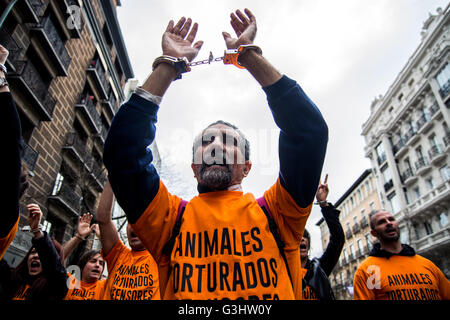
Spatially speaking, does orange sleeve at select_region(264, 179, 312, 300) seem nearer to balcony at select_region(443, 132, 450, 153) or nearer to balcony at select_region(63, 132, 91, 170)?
balcony at select_region(63, 132, 91, 170)

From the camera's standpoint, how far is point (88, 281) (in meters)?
3.91

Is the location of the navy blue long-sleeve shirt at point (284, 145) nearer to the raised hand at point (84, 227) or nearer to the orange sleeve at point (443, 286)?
the orange sleeve at point (443, 286)

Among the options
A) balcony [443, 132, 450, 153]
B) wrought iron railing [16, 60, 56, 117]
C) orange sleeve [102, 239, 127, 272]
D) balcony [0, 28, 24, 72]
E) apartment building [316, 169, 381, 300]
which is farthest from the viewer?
apartment building [316, 169, 381, 300]

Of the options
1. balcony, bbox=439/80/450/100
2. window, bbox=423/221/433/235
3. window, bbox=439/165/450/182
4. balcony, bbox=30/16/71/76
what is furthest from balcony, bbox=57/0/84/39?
window, bbox=423/221/433/235

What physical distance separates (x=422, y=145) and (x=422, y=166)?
194 cm

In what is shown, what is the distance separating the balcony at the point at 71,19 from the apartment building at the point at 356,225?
102 feet

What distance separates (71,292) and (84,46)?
1344 centimetres

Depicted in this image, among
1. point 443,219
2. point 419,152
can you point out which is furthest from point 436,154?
point 443,219

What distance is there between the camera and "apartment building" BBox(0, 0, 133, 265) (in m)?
9.05

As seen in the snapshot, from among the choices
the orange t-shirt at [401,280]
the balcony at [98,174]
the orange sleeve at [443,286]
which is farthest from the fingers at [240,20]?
the balcony at [98,174]

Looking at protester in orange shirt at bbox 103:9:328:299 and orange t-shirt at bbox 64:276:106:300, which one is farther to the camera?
orange t-shirt at bbox 64:276:106:300

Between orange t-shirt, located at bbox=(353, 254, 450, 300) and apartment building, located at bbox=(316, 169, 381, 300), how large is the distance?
31.9 metres
